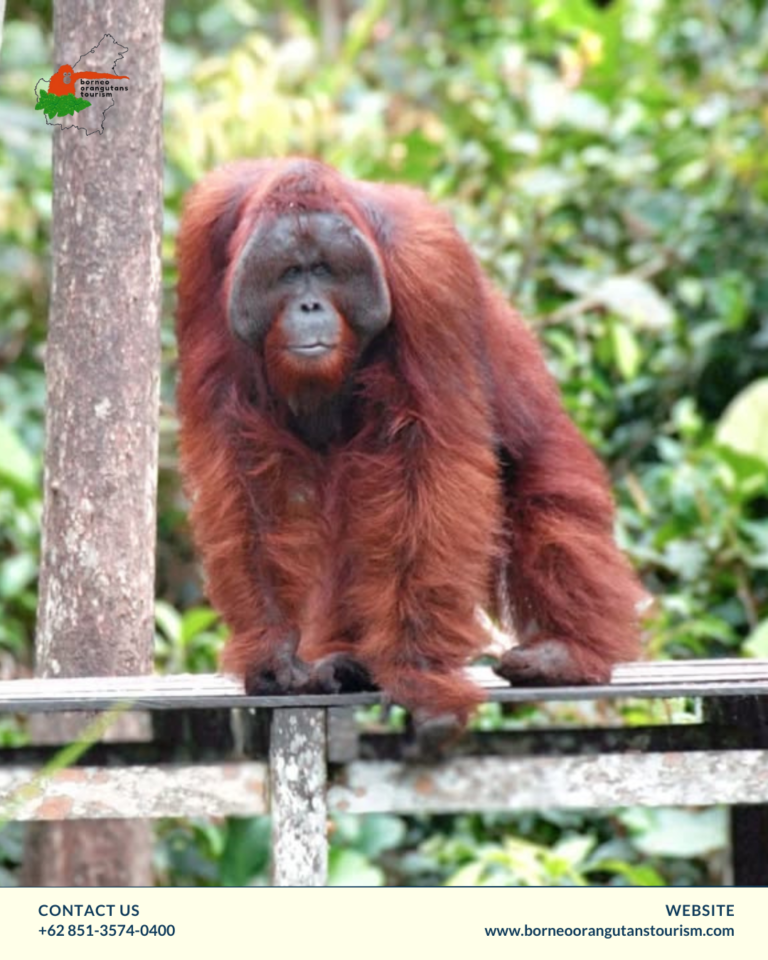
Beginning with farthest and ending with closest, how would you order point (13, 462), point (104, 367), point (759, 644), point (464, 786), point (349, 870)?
1. point (13, 462)
2. point (759, 644)
3. point (349, 870)
4. point (104, 367)
5. point (464, 786)

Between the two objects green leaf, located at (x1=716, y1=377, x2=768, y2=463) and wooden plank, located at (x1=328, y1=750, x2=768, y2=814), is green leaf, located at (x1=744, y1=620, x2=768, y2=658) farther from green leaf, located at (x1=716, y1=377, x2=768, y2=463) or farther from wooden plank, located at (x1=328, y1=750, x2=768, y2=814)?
wooden plank, located at (x1=328, y1=750, x2=768, y2=814)

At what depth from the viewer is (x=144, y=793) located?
4.31 meters

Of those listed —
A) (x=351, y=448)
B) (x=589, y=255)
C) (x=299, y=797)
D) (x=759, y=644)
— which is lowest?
(x=299, y=797)

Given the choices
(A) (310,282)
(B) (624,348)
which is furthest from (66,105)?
(B) (624,348)

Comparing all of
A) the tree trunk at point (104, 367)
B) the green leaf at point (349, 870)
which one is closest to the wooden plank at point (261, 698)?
the tree trunk at point (104, 367)

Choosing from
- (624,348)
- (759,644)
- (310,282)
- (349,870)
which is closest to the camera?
(310,282)

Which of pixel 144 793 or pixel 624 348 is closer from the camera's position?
pixel 144 793

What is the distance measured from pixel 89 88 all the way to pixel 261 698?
6.18 feet

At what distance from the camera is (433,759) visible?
4.30m

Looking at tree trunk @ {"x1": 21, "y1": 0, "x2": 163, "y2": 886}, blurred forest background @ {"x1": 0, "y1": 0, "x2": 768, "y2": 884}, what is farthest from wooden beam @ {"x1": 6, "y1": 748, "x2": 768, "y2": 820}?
blurred forest background @ {"x1": 0, "y1": 0, "x2": 768, "y2": 884}

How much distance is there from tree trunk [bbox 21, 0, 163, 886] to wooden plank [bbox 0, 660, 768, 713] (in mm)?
387

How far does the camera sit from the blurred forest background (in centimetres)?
698

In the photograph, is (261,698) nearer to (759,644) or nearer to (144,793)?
(144,793)

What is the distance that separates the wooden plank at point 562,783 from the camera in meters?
4.28
